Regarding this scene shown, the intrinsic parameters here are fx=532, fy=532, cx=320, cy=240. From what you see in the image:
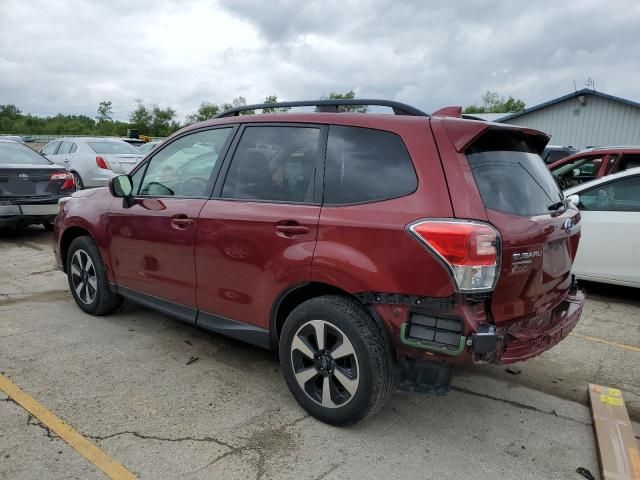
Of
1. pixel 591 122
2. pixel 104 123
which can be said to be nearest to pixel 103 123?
pixel 104 123

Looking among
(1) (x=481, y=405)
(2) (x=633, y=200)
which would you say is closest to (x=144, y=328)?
(1) (x=481, y=405)

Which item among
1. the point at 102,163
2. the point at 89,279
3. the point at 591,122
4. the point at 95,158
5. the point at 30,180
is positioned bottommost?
the point at 89,279

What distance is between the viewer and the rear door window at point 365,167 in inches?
111

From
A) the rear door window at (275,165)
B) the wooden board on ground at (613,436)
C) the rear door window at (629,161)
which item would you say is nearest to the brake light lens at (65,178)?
the rear door window at (275,165)

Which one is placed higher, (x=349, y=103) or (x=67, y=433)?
(x=349, y=103)

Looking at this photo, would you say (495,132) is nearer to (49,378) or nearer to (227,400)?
(227,400)

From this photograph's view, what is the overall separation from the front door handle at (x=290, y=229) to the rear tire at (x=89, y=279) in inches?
88.3

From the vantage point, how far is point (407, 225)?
2652 mm

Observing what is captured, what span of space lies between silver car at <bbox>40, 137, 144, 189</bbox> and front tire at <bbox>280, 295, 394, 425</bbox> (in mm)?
9935

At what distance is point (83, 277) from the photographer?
16.0 feet

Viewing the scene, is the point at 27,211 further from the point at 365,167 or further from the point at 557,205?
the point at 557,205

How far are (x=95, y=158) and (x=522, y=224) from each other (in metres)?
11.3

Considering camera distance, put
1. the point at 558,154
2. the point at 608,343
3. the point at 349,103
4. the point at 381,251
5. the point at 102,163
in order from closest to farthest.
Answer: the point at 381,251
the point at 349,103
the point at 608,343
the point at 102,163
the point at 558,154

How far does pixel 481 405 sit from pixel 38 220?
7316 mm
